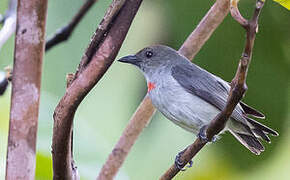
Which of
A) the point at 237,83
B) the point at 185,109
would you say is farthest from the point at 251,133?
the point at 237,83

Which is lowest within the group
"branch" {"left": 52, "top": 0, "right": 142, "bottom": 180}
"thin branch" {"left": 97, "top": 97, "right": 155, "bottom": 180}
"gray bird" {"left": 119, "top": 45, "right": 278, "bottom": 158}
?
"thin branch" {"left": 97, "top": 97, "right": 155, "bottom": 180}

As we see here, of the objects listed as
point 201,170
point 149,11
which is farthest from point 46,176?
point 149,11

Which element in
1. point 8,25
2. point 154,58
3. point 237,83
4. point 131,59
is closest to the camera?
point 237,83

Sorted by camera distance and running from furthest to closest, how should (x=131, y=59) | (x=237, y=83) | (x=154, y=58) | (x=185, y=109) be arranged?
(x=154, y=58), (x=131, y=59), (x=185, y=109), (x=237, y=83)

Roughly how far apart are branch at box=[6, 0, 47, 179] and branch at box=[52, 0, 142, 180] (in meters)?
0.09

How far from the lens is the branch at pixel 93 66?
4.42 feet

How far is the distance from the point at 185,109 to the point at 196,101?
10 cm

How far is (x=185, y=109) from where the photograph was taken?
2496mm

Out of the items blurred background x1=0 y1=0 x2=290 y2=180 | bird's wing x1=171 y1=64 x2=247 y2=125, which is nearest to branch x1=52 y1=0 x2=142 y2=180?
blurred background x1=0 y1=0 x2=290 y2=180

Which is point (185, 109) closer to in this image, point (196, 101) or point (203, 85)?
point (196, 101)

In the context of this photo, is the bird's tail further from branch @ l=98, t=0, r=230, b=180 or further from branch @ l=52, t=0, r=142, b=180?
branch @ l=52, t=0, r=142, b=180

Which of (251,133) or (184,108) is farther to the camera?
(184,108)

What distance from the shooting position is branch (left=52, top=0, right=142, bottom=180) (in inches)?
53.1

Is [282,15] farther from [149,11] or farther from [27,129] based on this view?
[27,129]
